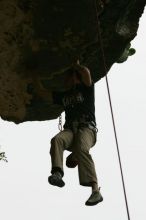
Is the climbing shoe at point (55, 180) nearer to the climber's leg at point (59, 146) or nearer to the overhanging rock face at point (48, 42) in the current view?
the climber's leg at point (59, 146)

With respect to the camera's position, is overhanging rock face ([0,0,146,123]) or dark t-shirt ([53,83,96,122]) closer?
dark t-shirt ([53,83,96,122])

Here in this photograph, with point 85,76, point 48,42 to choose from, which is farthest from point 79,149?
point 48,42

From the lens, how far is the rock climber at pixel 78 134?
7594mm

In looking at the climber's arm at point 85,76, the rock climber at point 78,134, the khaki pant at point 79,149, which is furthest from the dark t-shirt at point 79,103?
the khaki pant at point 79,149

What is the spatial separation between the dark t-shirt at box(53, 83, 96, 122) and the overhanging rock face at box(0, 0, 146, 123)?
1158mm

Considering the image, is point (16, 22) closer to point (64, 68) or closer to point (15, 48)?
point (15, 48)

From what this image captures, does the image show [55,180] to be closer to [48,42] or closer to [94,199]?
[94,199]

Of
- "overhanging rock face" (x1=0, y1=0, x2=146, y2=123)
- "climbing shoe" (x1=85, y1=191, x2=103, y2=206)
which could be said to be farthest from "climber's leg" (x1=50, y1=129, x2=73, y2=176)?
"overhanging rock face" (x1=0, y1=0, x2=146, y2=123)

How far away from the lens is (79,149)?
7.85 meters

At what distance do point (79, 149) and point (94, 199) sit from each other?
2.47 feet

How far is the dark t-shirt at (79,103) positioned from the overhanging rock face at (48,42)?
1.16 m

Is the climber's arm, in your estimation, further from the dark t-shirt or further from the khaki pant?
the khaki pant

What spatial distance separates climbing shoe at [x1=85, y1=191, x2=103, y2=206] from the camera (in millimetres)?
7422

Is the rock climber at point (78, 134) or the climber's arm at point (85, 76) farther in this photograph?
the climber's arm at point (85, 76)
